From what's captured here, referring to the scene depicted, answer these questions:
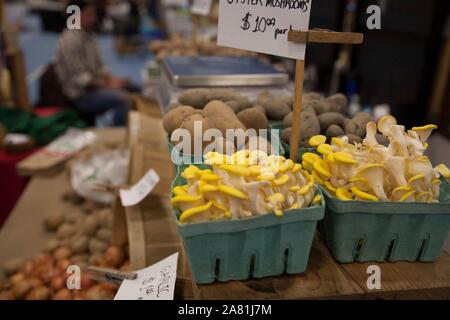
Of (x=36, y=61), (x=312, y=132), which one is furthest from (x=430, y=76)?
(x=36, y=61)

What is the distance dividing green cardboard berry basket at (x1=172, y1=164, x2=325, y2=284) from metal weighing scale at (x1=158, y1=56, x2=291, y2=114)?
68 cm

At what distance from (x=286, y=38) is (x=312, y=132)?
24 centimetres

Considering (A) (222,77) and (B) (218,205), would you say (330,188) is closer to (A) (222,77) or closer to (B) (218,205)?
(B) (218,205)

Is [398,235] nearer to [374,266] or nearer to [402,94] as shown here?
[374,266]

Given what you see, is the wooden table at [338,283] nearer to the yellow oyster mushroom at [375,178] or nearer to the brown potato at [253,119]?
the yellow oyster mushroom at [375,178]

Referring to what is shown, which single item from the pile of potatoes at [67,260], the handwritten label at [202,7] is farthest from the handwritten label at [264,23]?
the handwritten label at [202,7]

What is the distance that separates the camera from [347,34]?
2.71 feet

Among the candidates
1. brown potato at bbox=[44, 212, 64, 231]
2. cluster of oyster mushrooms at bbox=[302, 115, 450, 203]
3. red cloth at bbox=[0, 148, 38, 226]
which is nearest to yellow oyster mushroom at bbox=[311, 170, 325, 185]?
cluster of oyster mushrooms at bbox=[302, 115, 450, 203]

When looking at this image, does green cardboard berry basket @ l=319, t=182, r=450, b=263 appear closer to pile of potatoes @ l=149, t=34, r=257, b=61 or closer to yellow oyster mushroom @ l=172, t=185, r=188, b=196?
yellow oyster mushroom @ l=172, t=185, r=188, b=196

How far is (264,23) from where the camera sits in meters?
0.88

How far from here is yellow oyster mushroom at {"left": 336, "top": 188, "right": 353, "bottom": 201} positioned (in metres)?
0.77

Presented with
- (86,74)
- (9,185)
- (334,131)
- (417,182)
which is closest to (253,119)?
(334,131)

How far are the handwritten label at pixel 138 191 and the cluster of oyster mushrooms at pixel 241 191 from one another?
0.46m

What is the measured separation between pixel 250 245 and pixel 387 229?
27 cm
